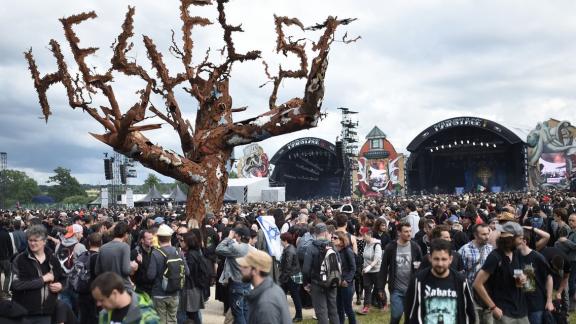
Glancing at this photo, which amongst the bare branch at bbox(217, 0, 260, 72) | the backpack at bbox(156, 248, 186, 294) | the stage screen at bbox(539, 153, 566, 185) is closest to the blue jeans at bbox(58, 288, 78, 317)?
the backpack at bbox(156, 248, 186, 294)

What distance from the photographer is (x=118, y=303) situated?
3.30 metres

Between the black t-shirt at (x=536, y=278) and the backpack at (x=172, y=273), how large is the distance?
12.1ft

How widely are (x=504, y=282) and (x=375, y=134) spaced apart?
45900 millimetres

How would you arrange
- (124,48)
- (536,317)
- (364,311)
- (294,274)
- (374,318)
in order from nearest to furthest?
(536,317), (294,274), (374,318), (364,311), (124,48)

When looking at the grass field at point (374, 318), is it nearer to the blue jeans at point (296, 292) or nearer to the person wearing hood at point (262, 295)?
the blue jeans at point (296, 292)

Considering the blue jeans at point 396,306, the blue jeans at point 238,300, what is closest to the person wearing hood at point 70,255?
the blue jeans at point 238,300

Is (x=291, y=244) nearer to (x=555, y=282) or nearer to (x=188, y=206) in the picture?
(x=555, y=282)

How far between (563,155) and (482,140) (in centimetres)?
→ 624

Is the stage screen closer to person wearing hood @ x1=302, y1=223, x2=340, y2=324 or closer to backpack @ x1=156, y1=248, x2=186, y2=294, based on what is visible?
person wearing hood @ x1=302, y1=223, x2=340, y2=324

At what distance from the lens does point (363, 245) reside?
8688 millimetres

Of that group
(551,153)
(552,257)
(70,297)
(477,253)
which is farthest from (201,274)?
(551,153)

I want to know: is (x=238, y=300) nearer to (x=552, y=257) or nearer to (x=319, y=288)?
(x=319, y=288)

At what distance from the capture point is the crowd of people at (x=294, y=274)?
12.9 ft

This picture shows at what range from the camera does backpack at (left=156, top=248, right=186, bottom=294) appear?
6148mm
